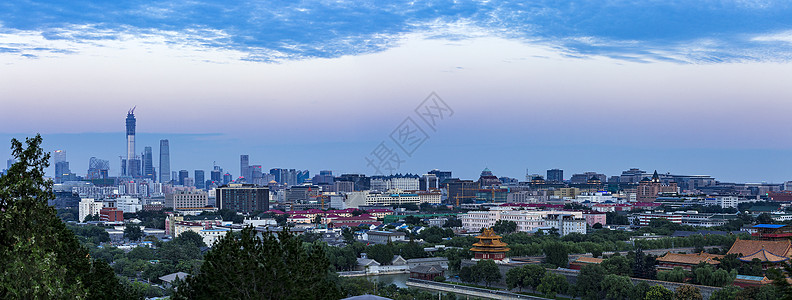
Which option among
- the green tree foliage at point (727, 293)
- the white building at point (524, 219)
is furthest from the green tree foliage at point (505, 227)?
the green tree foliage at point (727, 293)

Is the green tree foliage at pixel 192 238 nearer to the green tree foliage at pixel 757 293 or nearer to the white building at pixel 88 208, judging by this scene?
the green tree foliage at pixel 757 293

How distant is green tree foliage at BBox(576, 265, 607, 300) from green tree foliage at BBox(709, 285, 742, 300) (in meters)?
2.61

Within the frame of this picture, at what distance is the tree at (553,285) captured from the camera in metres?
21.3

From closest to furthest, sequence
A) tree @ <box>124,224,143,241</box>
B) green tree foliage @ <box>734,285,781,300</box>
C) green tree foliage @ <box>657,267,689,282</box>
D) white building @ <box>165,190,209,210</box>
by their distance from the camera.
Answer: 1. green tree foliage @ <box>734,285,781,300</box>
2. green tree foliage @ <box>657,267,689,282</box>
3. tree @ <box>124,224,143,241</box>
4. white building @ <box>165,190,209,210</box>

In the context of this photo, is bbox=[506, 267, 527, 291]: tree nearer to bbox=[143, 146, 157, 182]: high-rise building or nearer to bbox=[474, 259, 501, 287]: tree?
bbox=[474, 259, 501, 287]: tree

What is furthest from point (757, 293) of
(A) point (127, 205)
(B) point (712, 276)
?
(A) point (127, 205)

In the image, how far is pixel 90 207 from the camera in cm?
5466

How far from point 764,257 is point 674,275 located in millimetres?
2882

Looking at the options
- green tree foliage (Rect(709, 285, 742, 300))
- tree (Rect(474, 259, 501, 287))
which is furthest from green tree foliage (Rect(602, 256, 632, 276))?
green tree foliage (Rect(709, 285, 742, 300))

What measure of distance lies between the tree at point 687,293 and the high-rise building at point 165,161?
381 feet

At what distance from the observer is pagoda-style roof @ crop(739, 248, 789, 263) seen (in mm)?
21734

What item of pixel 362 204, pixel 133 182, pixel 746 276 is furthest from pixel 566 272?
pixel 133 182

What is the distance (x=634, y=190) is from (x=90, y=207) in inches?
1767

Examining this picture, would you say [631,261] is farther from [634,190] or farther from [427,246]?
[634,190]
